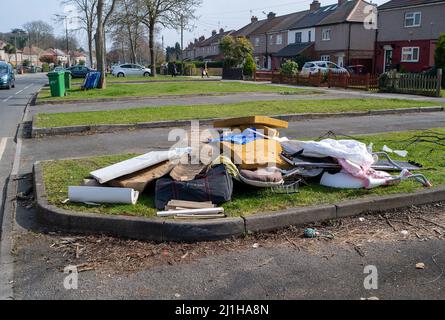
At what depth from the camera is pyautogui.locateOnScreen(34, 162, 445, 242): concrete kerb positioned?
4.77 m

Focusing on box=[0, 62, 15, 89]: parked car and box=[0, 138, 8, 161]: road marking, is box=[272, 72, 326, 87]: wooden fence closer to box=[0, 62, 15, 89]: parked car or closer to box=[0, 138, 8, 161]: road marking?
box=[0, 62, 15, 89]: parked car

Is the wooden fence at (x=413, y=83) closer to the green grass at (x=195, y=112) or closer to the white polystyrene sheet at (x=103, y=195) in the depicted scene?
the green grass at (x=195, y=112)

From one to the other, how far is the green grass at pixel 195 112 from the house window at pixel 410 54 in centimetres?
2342

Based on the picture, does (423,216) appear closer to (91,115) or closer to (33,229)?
(33,229)

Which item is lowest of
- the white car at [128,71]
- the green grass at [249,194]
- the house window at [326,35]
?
the green grass at [249,194]

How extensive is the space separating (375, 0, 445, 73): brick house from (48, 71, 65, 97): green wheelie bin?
26.1 m

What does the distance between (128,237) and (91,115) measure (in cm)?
1026

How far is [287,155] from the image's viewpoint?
6512 millimetres

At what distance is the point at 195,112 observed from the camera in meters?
14.9

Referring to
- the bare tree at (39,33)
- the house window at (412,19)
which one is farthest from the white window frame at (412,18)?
the bare tree at (39,33)

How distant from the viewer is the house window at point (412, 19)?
3844cm

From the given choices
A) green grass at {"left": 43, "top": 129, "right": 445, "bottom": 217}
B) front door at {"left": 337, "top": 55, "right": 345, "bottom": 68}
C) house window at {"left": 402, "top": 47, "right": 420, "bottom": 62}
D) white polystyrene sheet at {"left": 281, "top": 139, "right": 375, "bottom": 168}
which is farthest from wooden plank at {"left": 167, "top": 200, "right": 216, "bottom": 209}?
front door at {"left": 337, "top": 55, "right": 345, "bottom": 68}

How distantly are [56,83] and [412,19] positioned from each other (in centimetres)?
2959
